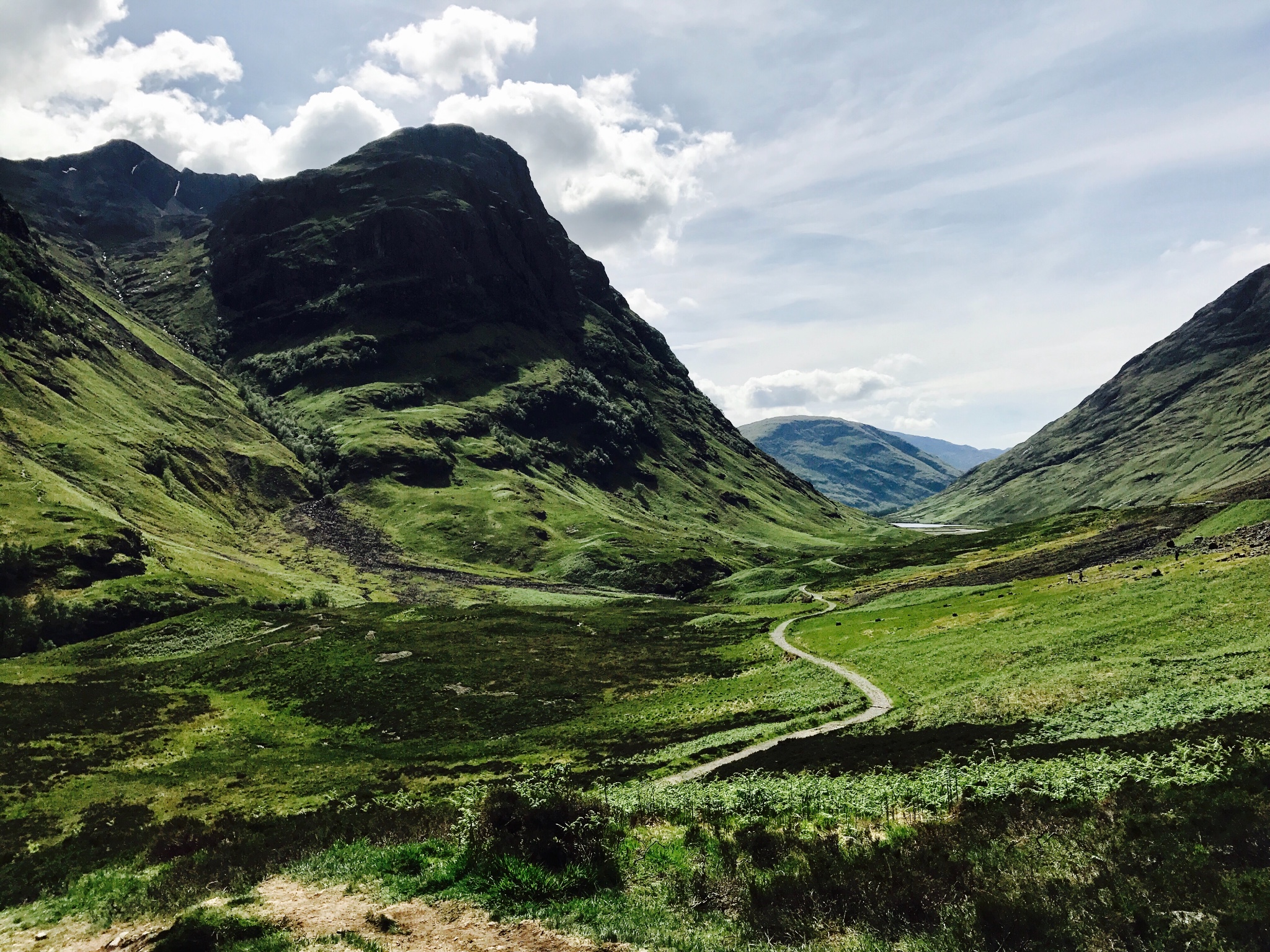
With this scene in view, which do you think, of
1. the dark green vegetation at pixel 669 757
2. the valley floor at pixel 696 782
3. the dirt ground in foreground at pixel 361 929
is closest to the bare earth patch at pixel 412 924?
the dirt ground in foreground at pixel 361 929

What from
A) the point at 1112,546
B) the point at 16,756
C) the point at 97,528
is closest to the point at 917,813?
the point at 16,756

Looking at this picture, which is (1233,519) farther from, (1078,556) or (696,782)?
(696,782)

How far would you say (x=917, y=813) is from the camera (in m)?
25.2

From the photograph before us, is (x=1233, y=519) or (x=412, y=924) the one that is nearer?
(x=412, y=924)

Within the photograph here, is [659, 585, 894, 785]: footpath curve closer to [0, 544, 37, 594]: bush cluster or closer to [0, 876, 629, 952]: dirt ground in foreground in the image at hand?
[0, 876, 629, 952]: dirt ground in foreground

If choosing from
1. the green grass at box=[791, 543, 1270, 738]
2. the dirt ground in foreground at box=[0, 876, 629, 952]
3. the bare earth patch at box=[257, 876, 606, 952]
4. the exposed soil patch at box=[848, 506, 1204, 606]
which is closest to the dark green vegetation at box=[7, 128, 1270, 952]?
the green grass at box=[791, 543, 1270, 738]

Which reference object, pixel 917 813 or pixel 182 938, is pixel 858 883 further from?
pixel 182 938

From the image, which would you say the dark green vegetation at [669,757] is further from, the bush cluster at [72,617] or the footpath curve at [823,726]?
the footpath curve at [823,726]

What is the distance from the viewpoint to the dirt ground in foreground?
1628cm

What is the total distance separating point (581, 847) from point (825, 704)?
143 feet

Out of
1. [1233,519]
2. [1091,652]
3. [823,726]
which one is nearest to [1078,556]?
[1233,519]

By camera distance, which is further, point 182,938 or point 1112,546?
point 1112,546

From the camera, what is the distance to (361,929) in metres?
17.5

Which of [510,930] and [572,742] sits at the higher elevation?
[510,930]
